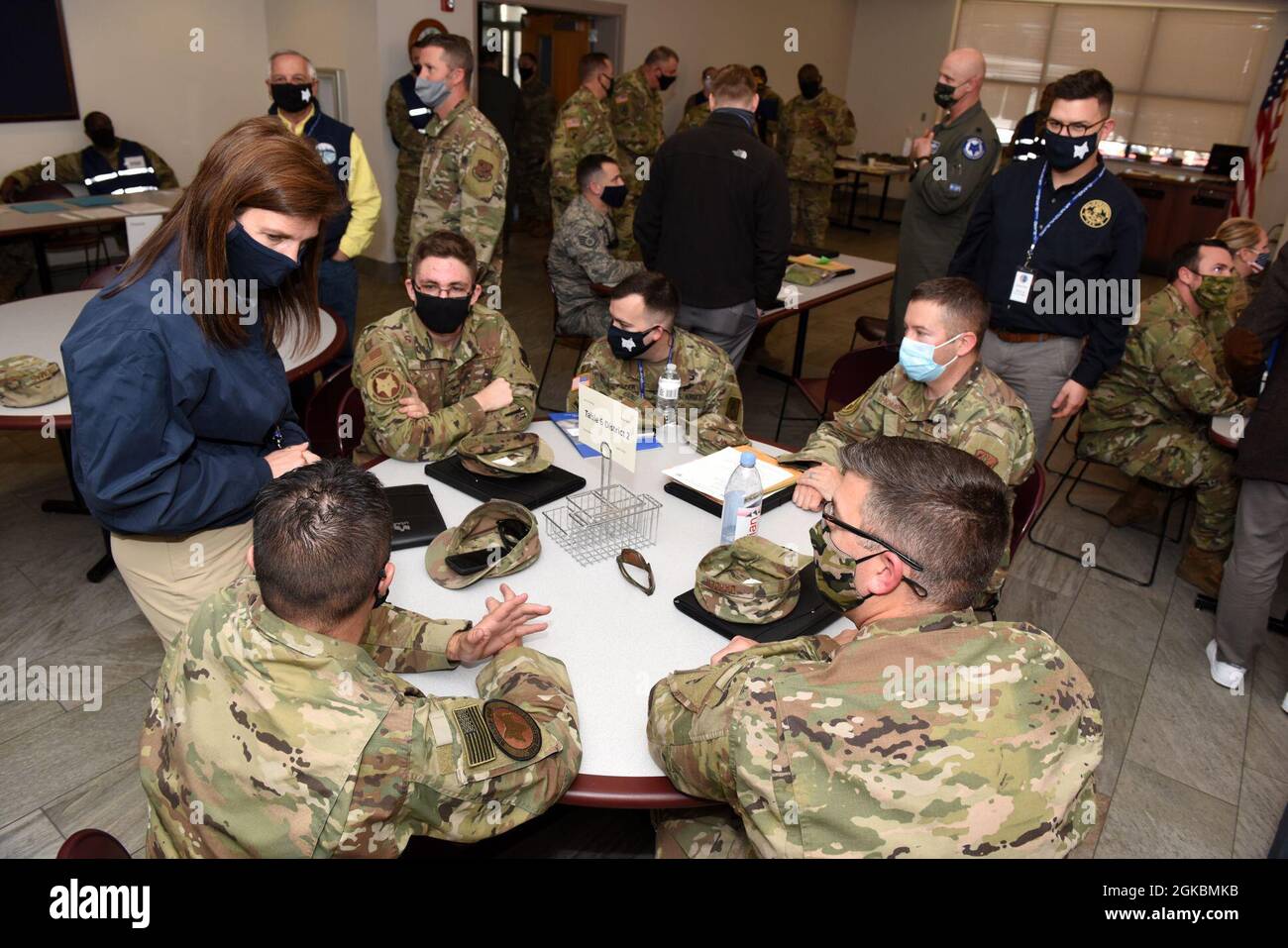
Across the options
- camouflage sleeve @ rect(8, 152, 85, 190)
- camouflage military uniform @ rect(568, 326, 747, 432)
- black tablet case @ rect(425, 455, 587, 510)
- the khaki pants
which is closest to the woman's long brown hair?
the khaki pants

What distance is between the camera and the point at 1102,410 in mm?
3996

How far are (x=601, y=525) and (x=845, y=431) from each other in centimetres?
104

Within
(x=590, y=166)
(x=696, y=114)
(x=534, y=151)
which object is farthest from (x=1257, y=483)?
(x=534, y=151)

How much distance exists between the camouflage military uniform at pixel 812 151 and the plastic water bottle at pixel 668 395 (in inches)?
270

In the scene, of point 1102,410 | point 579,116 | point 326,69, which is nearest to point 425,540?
point 1102,410

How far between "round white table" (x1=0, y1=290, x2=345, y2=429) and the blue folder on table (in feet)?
3.30

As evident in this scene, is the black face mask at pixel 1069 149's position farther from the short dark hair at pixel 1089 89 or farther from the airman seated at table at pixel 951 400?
the airman seated at table at pixel 951 400

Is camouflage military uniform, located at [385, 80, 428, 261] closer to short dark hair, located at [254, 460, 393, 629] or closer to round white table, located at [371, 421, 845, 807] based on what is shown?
round white table, located at [371, 421, 845, 807]

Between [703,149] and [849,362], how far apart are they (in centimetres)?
118

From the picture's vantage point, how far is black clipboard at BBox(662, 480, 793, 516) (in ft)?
8.34

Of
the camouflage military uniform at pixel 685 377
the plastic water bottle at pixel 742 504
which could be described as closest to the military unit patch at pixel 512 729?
the plastic water bottle at pixel 742 504

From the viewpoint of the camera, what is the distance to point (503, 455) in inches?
102

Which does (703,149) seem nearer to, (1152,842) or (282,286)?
(282,286)

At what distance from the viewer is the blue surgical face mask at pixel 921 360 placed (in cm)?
273
